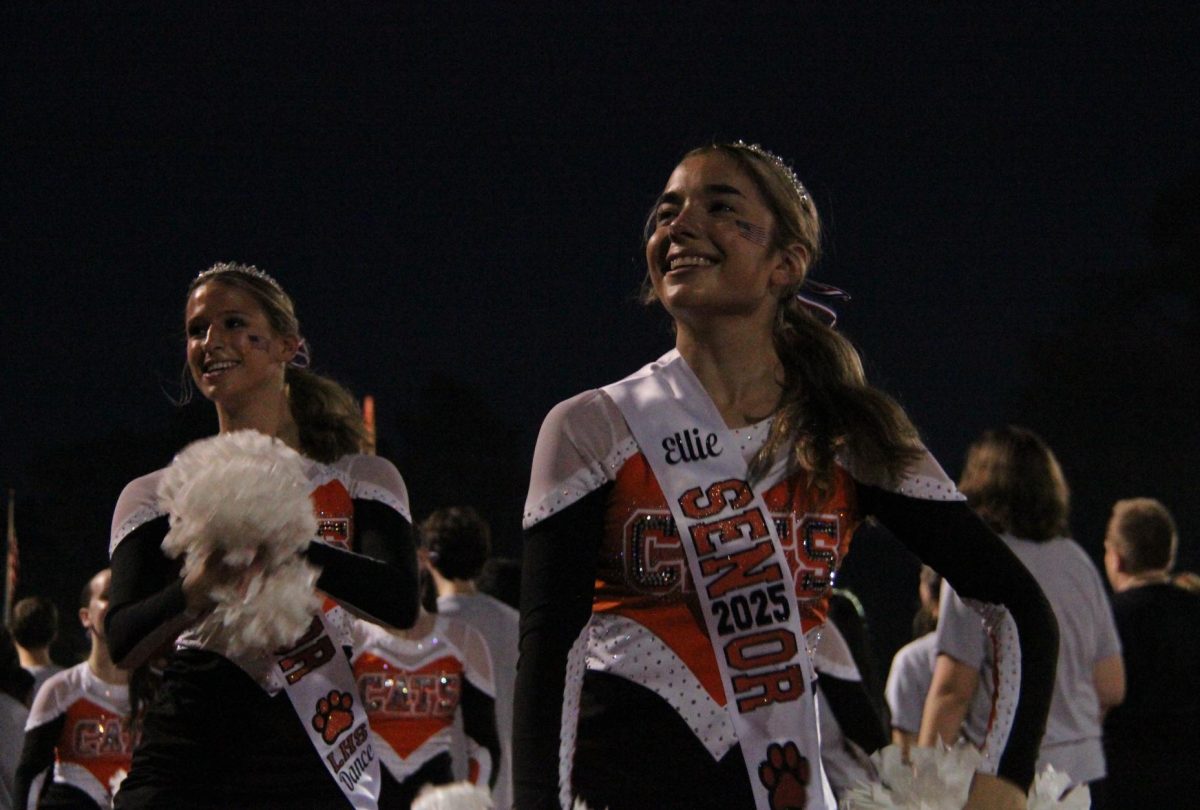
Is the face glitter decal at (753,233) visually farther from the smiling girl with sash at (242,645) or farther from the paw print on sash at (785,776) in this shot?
the smiling girl with sash at (242,645)

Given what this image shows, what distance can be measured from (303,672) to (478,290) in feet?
51.6

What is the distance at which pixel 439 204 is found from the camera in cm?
1862

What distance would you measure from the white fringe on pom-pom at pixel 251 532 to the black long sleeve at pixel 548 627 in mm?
636

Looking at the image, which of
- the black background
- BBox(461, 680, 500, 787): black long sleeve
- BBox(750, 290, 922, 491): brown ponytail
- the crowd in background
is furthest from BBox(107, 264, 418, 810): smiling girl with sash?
the black background

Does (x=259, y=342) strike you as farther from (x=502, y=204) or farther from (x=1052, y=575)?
(x=502, y=204)

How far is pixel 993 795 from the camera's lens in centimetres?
183

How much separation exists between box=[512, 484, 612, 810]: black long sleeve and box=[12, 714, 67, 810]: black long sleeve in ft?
9.53

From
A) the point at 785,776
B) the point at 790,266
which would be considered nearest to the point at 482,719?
the point at 790,266

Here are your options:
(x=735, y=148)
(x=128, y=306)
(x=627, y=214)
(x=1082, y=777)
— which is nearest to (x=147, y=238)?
(x=128, y=306)

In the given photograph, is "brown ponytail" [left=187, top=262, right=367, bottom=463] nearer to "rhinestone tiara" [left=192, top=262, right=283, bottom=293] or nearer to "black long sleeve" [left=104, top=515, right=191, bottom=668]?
"rhinestone tiara" [left=192, top=262, right=283, bottom=293]

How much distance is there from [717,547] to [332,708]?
47.2 inches

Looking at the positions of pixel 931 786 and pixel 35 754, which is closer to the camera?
pixel 931 786

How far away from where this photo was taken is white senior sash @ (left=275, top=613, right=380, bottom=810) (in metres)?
2.80

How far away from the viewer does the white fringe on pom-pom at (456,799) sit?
1705 mm
